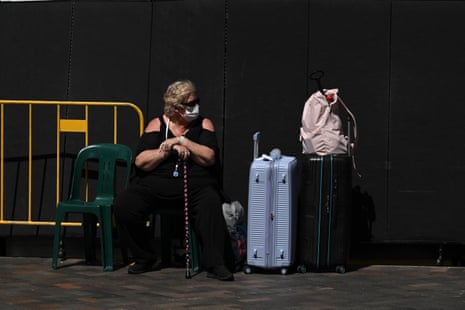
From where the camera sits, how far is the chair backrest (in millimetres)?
8578

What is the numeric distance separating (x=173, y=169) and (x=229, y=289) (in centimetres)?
125

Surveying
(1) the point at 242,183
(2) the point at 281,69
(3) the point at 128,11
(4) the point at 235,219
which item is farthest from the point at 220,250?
(3) the point at 128,11

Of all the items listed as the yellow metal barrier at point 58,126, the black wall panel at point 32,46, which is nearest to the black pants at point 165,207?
the yellow metal barrier at point 58,126

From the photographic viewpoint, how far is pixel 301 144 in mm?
8867

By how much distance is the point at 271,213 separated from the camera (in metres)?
8.14

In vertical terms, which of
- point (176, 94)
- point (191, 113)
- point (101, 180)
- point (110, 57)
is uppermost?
point (110, 57)

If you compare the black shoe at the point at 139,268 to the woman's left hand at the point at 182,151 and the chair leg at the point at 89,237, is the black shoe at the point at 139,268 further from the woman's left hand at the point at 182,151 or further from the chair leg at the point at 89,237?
the woman's left hand at the point at 182,151

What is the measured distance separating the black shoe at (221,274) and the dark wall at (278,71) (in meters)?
1.22

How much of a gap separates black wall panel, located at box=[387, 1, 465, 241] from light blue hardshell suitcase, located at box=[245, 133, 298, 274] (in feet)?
3.55

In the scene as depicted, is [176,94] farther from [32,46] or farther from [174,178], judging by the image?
[32,46]

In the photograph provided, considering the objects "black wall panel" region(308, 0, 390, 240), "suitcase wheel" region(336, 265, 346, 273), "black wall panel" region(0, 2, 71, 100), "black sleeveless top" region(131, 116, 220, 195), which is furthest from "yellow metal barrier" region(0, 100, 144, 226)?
"suitcase wheel" region(336, 265, 346, 273)

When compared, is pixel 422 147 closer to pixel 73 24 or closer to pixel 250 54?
pixel 250 54

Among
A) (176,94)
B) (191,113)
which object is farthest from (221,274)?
(176,94)

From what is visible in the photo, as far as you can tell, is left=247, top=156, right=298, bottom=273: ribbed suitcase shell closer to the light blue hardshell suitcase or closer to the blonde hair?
the light blue hardshell suitcase
